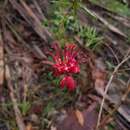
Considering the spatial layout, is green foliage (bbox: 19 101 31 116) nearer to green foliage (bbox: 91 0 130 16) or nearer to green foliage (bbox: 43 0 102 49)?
green foliage (bbox: 43 0 102 49)

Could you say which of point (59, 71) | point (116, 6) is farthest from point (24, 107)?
point (116, 6)

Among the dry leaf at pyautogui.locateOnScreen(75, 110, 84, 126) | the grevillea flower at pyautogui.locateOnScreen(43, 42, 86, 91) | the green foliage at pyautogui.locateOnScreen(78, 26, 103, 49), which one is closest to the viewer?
the grevillea flower at pyautogui.locateOnScreen(43, 42, 86, 91)

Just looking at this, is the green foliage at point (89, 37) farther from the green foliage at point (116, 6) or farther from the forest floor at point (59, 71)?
the green foliage at point (116, 6)

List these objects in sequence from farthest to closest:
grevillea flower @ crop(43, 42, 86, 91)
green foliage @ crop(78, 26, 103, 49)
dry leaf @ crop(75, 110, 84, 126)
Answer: green foliage @ crop(78, 26, 103, 49), dry leaf @ crop(75, 110, 84, 126), grevillea flower @ crop(43, 42, 86, 91)

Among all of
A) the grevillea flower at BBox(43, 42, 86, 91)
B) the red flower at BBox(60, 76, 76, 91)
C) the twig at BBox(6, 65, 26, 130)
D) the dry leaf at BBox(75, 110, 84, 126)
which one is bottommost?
the dry leaf at BBox(75, 110, 84, 126)

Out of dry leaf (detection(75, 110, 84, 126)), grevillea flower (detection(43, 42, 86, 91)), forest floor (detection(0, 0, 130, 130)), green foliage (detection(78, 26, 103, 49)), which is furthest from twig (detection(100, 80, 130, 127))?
green foliage (detection(78, 26, 103, 49))

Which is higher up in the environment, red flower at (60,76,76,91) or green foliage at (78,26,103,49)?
green foliage at (78,26,103,49)

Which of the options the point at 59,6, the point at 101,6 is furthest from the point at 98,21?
the point at 59,6

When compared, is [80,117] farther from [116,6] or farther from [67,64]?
[116,6]

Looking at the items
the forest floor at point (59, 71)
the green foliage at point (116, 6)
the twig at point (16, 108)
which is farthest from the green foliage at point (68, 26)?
the twig at point (16, 108)

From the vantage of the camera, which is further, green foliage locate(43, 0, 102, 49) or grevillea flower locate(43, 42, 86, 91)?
green foliage locate(43, 0, 102, 49)
